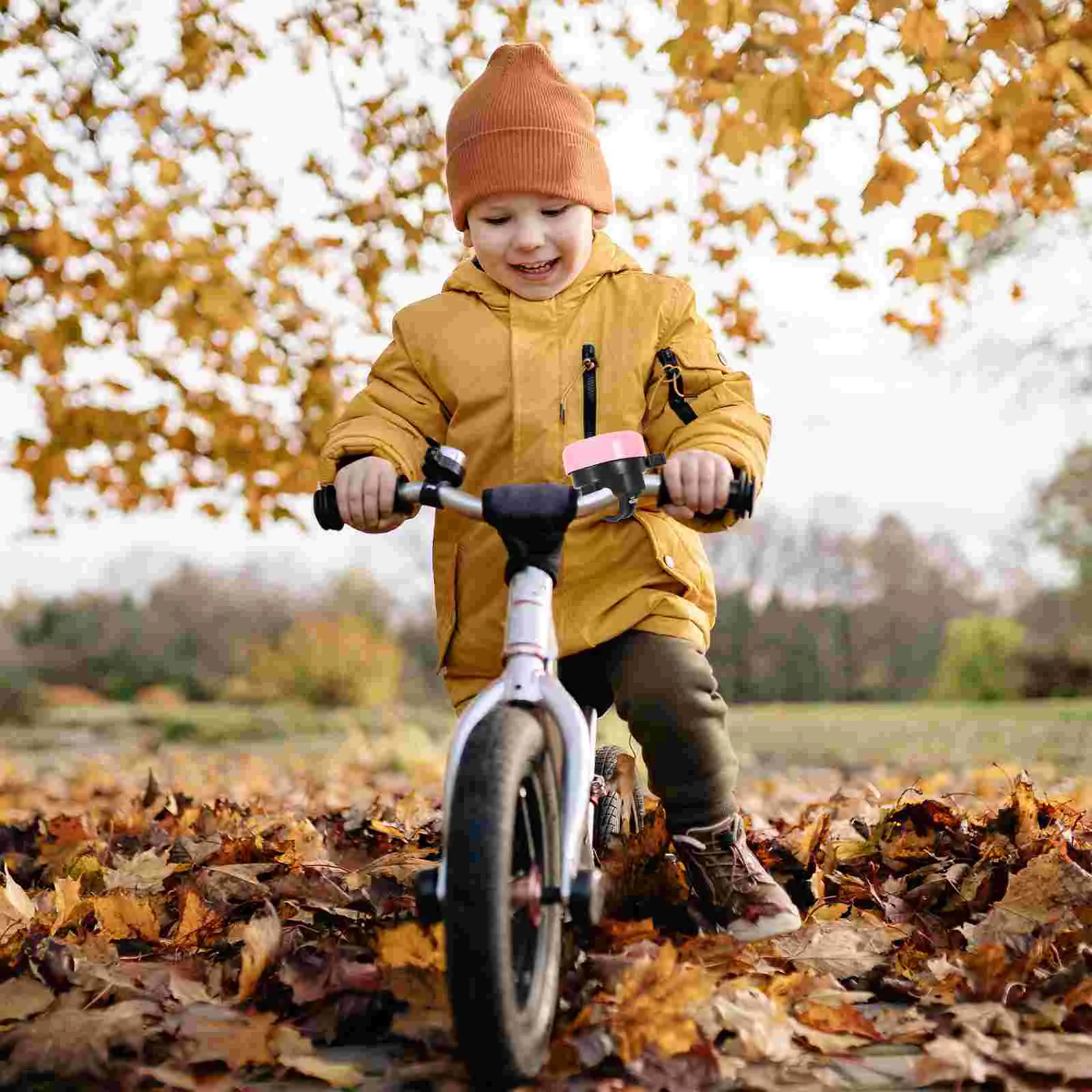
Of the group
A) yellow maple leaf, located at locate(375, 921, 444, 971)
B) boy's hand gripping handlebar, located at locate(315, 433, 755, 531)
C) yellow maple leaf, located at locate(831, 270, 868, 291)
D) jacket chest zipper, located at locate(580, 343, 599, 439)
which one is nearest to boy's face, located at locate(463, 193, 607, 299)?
jacket chest zipper, located at locate(580, 343, 599, 439)

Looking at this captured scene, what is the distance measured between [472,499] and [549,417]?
1.53 ft

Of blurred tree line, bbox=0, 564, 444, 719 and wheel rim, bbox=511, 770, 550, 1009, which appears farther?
blurred tree line, bbox=0, 564, 444, 719

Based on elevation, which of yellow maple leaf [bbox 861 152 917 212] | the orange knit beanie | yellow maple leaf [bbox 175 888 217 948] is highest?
yellow maple leaf [bbox 861 152 917 212]

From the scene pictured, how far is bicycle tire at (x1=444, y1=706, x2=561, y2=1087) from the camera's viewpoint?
1636 millimetres

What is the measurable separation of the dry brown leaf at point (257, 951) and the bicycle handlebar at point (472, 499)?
2.40 feet

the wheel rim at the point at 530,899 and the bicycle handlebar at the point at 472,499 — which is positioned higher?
the bicycle handlebar at the point at 472,499

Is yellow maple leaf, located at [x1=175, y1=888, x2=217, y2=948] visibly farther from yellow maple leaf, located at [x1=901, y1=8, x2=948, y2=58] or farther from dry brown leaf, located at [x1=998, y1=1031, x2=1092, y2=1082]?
yellow maple leaf, located at [x1=901, y1=8, x2=948, y2=58]

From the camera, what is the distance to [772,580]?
3083 cm

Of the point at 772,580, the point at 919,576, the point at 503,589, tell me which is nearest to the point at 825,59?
the point at 503,589

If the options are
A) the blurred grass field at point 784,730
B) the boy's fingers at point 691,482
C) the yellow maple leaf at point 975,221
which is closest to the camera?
the boy's fingers at point 691,482

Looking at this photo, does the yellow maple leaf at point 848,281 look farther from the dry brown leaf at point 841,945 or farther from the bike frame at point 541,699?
the bike frame at point 541,699

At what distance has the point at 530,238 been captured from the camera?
242 cm

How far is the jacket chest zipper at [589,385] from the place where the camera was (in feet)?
7.98

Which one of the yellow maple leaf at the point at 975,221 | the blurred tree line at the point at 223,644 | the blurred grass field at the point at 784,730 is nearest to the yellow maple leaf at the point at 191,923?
the yellow maple leaf at the point at 975,221
